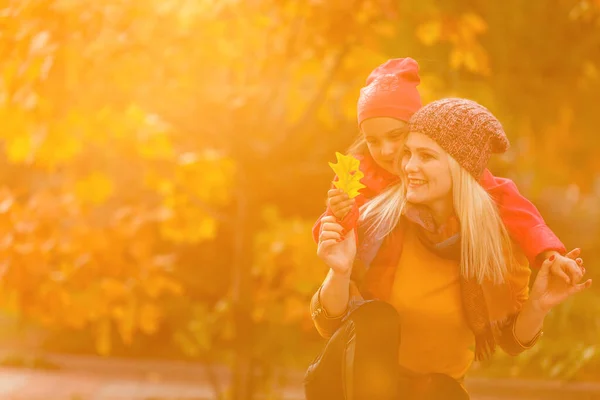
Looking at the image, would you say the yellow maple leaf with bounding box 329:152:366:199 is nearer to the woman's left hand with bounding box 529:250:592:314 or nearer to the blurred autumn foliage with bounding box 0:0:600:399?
the woman's left hand with bounding box 529:250:592:314

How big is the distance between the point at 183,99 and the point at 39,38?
1.51m

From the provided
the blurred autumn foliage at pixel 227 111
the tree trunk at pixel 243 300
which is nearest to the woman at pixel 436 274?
the blurred autumn foliage at pixel 227 111

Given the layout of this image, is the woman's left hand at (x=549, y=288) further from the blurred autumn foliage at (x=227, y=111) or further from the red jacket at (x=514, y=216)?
the blurred autumn foliage at (x=227, y=111)

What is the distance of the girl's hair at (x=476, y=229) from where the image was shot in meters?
1.89

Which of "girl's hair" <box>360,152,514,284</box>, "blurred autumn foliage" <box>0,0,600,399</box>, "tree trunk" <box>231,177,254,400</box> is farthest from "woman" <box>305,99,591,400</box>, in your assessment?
"tree trunk" <box>231,177,254,400</box>

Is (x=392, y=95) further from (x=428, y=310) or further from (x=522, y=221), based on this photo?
(x=428, y=310)

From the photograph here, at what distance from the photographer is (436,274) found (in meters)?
1.99

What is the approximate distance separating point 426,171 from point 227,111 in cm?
262

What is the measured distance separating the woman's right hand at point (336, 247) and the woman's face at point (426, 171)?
0.23 metres

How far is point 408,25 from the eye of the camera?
494 cm

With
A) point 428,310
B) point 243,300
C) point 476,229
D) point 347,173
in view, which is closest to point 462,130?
point 476,229

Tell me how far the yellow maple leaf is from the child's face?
284 mm

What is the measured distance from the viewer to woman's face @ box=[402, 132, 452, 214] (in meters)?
1.94

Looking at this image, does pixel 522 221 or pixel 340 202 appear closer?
pixel 340 202
